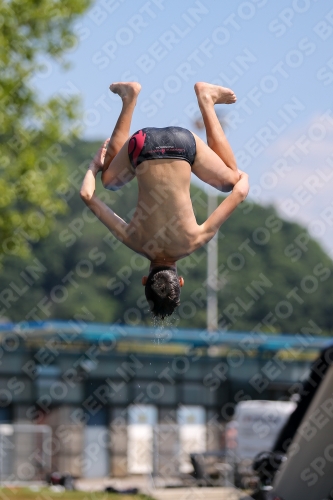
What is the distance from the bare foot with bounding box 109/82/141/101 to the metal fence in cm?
1718

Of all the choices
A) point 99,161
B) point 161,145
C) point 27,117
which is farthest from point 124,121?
point 27,117

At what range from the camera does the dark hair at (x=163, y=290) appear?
8414mm

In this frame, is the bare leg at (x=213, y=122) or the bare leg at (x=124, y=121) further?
the bare leg at (x=124, y=121)

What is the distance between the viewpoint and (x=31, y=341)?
28422mm

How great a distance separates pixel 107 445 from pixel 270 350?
20.0 ft

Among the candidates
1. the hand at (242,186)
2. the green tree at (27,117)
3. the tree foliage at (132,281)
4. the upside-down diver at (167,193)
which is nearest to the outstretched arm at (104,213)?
the upside-down diver at (167,193)

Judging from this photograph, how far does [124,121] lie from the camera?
8984 mm

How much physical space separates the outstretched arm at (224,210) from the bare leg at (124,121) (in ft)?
3.65

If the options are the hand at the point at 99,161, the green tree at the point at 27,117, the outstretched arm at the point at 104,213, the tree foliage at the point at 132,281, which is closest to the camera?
the outstretched arm at the point at 104,213

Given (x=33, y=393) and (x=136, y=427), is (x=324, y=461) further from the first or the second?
(x=33, y=393)

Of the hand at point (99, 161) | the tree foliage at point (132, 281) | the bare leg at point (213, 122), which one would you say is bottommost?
the tree foliage at point (132, 281)

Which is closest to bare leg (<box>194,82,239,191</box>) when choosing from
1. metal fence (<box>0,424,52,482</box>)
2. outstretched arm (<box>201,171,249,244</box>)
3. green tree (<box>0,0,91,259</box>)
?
outstretched arm (<box>201,171,249,244</box>)

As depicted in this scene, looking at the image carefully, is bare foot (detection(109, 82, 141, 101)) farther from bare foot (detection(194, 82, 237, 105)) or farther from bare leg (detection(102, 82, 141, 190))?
bare foot (detection(194, 82, 237, 105))

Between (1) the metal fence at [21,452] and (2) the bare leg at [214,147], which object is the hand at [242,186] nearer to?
(2) the bare leg at [214,147]
